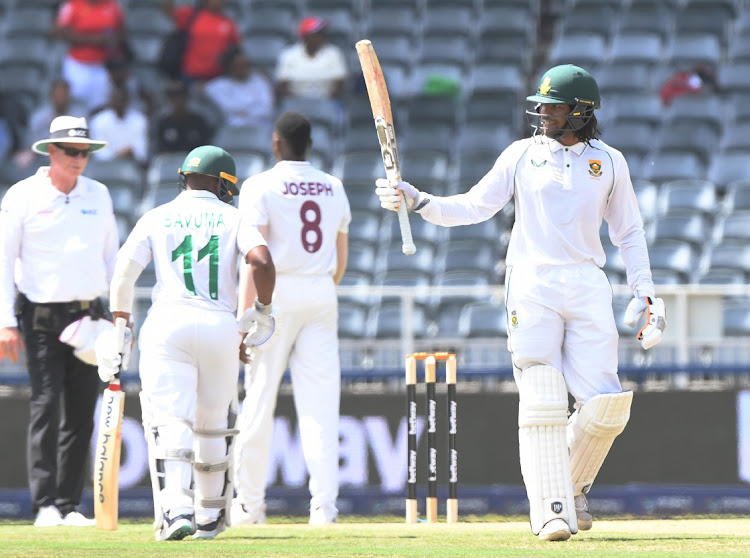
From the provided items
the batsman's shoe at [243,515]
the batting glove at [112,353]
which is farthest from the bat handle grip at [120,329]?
the batsman's shoe at [243,515]

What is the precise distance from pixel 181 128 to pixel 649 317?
9.18m

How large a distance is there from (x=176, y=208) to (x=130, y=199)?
7756 mm

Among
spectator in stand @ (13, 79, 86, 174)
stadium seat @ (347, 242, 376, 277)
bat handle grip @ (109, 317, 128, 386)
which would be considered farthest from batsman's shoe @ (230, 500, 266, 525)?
spectator in stand @ (13, 79, 86, 174)

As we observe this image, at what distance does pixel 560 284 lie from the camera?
23.7ft

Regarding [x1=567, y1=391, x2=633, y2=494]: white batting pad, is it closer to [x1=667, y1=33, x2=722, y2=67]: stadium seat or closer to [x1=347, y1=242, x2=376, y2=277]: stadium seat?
[x1=347, y1=242, x2=376, y2=277]: stadium seat

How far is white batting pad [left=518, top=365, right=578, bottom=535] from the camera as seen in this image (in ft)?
23.1

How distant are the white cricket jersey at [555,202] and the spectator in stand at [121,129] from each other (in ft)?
29.0

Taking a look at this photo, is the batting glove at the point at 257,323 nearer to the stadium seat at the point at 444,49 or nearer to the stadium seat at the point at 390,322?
the stadium seat at the point at 390,322

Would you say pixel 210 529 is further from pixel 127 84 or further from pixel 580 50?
pixel 580 50

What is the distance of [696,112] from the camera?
625 inches

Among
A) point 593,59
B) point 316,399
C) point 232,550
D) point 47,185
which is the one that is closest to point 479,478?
point 316,399

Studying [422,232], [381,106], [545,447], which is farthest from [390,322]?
[545,447]

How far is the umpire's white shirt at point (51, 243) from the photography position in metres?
8.99

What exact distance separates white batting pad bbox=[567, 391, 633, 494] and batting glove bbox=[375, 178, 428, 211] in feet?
3.88
